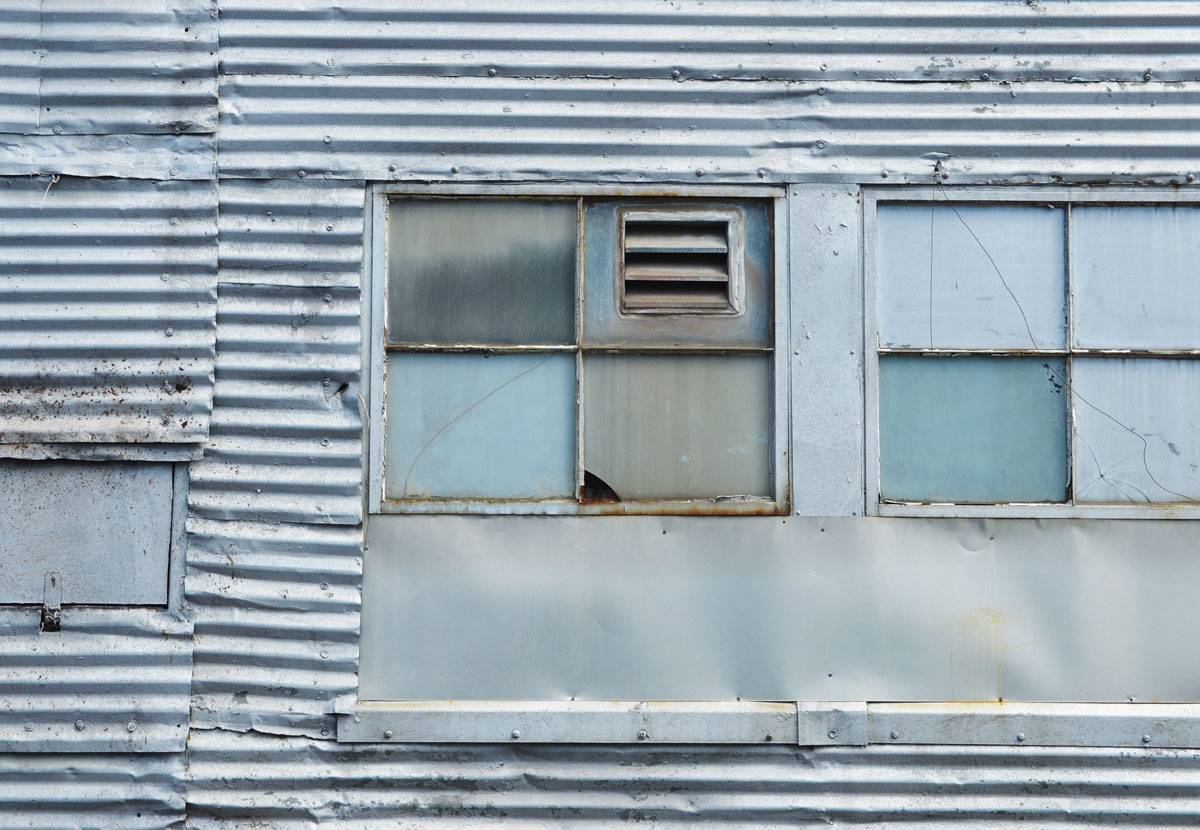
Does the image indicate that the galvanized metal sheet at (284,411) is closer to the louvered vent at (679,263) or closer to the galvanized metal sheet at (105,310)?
the galvanized metal sheet at (105,310)

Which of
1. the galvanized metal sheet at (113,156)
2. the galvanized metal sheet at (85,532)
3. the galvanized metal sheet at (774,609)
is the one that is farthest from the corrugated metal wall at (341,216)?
the galvanized metal sheet at (774,609)

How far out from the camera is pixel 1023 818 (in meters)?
3.62

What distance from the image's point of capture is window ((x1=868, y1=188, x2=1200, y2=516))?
3744 mm

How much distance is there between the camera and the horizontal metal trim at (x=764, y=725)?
142 inches

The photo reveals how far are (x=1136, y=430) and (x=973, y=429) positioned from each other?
26.3 inches

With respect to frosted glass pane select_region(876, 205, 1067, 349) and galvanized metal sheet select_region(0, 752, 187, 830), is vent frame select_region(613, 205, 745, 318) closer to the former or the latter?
frosted glass pane select_region(876, 205, 1067, 349)

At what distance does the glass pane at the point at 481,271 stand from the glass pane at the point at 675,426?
31 cm

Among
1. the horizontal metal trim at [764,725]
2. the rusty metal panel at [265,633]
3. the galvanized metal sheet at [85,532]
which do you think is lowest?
the horizontal metal trim at [764,725]

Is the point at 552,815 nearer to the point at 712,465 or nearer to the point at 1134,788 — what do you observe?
the point at 712,465

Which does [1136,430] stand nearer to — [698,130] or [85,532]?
[698,130]

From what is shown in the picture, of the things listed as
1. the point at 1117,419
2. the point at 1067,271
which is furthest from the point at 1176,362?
the point at 1067,271

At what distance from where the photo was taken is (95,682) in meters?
3.58

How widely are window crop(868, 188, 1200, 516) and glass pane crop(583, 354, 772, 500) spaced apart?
1.65ft

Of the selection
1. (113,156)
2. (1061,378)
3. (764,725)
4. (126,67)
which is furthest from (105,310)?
(1061,378)
